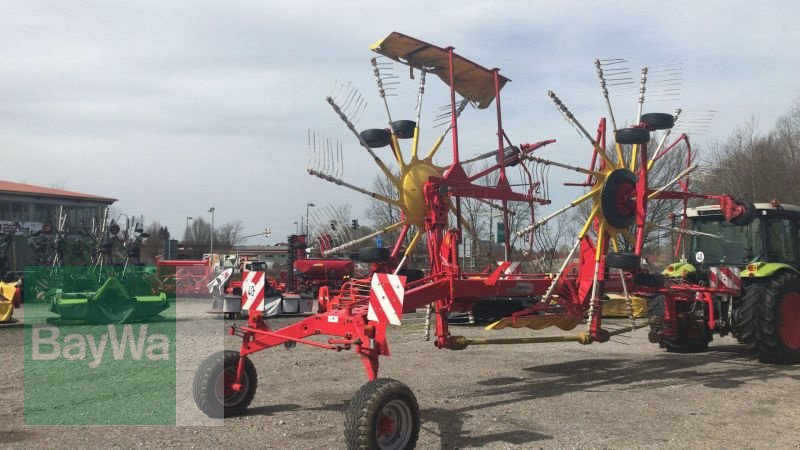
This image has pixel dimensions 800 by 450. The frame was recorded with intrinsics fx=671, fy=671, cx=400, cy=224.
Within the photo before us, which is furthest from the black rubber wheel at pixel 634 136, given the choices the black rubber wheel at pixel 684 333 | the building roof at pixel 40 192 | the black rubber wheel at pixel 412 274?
the building roof at pixel 40 192

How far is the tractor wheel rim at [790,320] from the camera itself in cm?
988

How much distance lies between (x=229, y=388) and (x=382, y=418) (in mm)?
2164

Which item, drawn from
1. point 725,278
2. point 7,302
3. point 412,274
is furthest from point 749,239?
point 7,302

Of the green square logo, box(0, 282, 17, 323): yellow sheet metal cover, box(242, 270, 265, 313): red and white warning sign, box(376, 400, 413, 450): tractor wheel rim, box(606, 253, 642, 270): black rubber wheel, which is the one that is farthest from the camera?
box(0, 282, 17, 323): yellow sheet metal cover

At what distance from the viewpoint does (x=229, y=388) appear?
6.85 metres

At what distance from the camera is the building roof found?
175 ft

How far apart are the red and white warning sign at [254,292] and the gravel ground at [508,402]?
3.47 feet

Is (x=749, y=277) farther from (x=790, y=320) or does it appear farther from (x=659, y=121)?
(x=659, y=121)

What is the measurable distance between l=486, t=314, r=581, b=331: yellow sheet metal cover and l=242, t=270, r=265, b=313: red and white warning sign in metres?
2.58

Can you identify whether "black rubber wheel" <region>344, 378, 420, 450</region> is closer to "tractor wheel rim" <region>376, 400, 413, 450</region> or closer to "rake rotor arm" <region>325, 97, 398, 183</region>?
"tractor wheel rim" <region>376, 400, 413, 450</region>

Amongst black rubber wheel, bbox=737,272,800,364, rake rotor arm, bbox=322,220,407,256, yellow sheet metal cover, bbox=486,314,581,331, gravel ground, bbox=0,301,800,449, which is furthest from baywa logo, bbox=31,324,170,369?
black rubber wheel, bbox=737,272,800,364

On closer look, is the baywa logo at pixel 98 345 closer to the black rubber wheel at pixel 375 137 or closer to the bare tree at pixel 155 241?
the black rubber wheel at pixel 375 137

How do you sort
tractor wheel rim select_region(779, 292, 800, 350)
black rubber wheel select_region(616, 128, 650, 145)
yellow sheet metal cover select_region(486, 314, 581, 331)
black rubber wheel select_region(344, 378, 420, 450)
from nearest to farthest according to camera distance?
black rubber wheel select_region(344, 378, 420, 450) < yellow sheet metal cover select_region(486, 314, 581, 331) < black rubber wheel select_region(616, 128, 650, 145) < tractor wheel rim select_region(779, 292, 800, 350)

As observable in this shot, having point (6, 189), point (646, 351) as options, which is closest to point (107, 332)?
point (646, 351)
